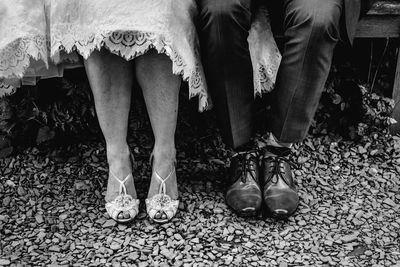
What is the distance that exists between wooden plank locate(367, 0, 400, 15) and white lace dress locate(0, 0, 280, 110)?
3.29 feet

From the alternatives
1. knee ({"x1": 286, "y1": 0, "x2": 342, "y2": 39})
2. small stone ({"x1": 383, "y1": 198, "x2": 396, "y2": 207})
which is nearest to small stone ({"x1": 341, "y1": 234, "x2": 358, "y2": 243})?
small stone ({"x1": 383, "y1": 198, "x2": 396, "y2": 207})

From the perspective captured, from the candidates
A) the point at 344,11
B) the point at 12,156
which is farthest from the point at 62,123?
the point at 344,11

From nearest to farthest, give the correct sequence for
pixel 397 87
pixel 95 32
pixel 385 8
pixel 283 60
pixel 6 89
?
pixel 95 32, pixel 283 60, pixel 6 89, pixel 385 8, pixel 397 87

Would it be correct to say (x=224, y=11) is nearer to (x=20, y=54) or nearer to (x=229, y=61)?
(x=229, y=61)

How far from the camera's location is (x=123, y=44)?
92.0 inches

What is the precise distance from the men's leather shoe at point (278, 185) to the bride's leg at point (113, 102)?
63 cm

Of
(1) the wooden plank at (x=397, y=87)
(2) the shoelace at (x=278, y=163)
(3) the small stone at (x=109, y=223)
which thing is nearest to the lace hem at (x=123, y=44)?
(2) the shoelace at (x=278, y=163)

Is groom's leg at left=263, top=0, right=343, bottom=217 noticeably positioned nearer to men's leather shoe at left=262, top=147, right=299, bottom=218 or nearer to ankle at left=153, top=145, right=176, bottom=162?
men's leather shoe at left=262, top=147, right=299, bottom=218

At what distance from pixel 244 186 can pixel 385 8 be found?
119 centimetres

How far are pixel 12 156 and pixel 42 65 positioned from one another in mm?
743

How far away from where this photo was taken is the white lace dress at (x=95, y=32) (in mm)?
2314

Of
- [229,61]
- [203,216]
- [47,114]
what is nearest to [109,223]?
[203,216]

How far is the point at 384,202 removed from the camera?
2.84m

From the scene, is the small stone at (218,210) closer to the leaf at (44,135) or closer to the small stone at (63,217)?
the small stone at (63,217)
